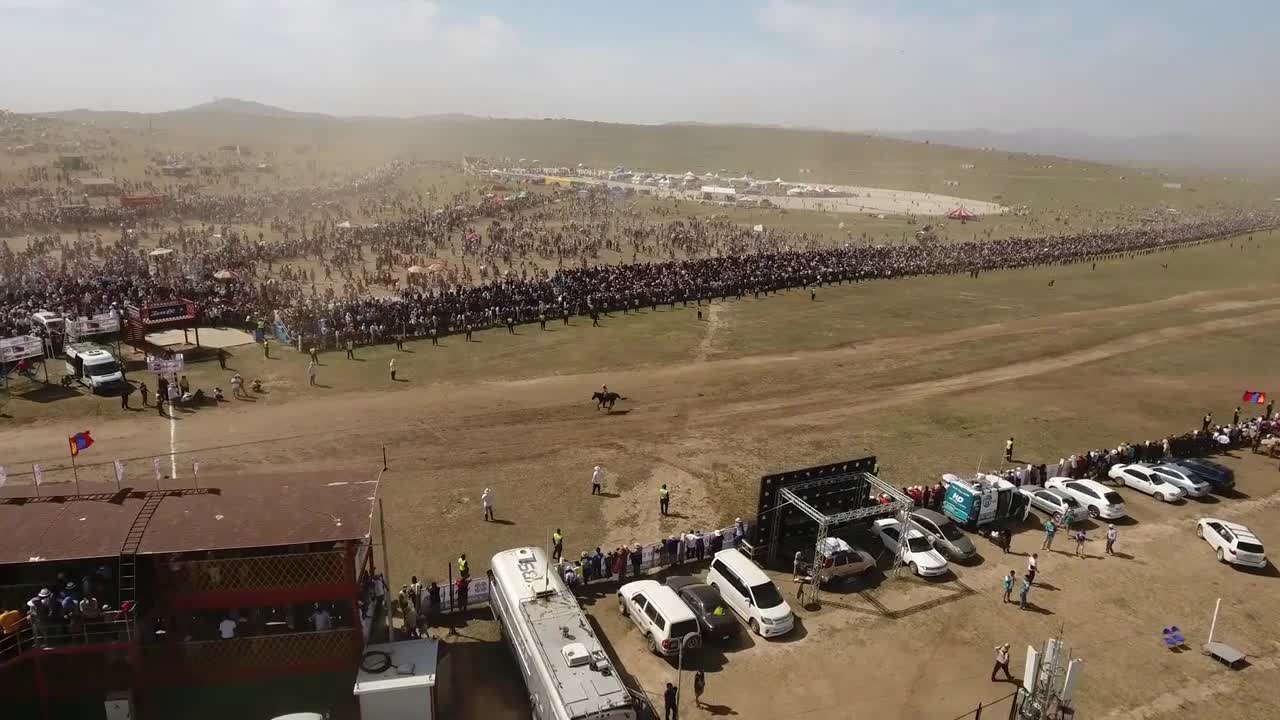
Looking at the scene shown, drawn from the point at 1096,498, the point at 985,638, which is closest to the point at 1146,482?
the point at 1096,498

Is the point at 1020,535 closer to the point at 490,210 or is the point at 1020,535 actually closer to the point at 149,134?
the point at 490,210

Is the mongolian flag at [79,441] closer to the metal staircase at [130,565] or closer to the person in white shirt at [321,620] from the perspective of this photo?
the metal staircase at [130,565]

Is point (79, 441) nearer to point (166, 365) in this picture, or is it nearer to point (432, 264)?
point (166, 365)

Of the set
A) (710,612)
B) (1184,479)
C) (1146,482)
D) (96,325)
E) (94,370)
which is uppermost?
(96,325)

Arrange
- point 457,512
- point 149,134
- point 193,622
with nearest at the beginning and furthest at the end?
point 193,622 < point 457,512 < point 149,134

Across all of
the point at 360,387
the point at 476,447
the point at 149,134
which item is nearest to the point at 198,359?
the point at 360,387
